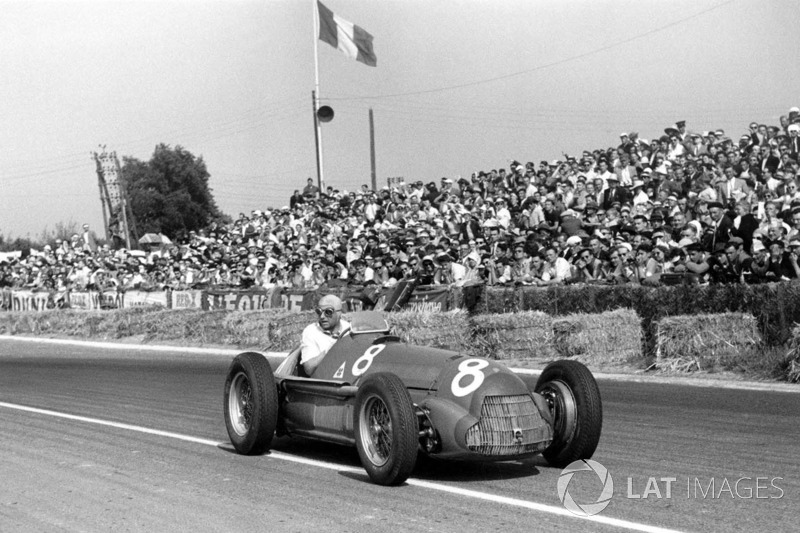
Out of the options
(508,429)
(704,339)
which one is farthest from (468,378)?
(704,339)

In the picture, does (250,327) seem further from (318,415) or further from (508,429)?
(508,429)

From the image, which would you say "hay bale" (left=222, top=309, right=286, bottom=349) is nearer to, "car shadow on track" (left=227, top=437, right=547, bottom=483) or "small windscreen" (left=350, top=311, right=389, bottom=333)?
"car shadow on track" (left=227, top=437, right=547, bottom=483)

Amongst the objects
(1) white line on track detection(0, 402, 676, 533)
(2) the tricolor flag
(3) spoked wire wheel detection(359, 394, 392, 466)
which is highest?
(2) the tricolor flag

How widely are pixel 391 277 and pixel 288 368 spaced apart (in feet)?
39.0

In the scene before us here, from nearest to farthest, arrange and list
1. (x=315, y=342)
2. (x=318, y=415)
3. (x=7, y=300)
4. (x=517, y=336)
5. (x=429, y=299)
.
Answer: (x=318, y=415) < (x=315, y=342) < (x=517, y=336) < (x=429, y=299) < (x=7, y=300)

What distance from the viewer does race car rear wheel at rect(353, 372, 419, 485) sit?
6500 mm

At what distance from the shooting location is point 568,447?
282 inches

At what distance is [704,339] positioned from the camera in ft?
44.2

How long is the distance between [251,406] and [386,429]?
1768 millimetres

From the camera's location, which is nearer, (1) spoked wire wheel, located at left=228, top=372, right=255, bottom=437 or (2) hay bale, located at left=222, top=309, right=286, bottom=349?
(1) spoked wire wheel, located at left=228, top=372, right=255, bottom=437

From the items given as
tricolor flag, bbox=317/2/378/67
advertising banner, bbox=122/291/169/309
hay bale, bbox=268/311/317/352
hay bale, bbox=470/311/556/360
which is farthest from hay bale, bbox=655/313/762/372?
tricolor flag, bbox=317/2/378/67

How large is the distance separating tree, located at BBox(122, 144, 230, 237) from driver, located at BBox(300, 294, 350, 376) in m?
71.6

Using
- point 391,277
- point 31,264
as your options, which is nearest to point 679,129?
point 391,277

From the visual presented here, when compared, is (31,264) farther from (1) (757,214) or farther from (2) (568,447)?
(2) (568,447)
